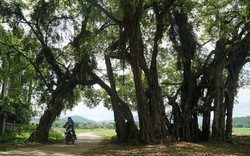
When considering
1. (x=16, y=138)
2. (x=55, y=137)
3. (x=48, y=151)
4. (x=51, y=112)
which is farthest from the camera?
(x=55, y=137)

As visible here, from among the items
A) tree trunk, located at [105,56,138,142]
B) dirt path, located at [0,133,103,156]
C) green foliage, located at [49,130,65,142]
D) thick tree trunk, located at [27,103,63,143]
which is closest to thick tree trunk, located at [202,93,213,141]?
tree trunk, located at [105,56,138,142]

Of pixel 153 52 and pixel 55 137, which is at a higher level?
pixel 153 52

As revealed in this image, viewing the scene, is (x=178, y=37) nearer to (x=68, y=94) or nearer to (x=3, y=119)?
(x=68, y=94)

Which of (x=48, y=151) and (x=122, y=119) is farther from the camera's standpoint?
(x=122, y=119)

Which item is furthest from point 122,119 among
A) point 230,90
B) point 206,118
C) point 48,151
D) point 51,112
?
point 230,90

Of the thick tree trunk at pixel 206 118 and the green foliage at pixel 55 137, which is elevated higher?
the thick tree trunk at pixel 206 118

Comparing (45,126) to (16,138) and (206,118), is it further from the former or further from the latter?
(206,118)

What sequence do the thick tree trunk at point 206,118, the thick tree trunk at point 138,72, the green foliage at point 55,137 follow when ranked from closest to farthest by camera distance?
the thick tree trunk at point 138,72
the thick tree trunk at point 206,118
the green foliage at point 55,137

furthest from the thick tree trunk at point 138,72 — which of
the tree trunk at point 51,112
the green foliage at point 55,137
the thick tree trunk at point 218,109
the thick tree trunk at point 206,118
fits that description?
the green foliage at point 55,137

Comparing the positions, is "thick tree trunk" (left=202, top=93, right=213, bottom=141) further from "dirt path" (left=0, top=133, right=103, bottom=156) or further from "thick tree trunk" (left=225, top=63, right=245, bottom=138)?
"dirt path" (left=0, top=133, right=103, bottom=156)

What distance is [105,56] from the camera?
19.0 m

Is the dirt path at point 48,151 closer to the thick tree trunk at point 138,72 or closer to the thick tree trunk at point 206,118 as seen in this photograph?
the thick tree trunk at point 138,72

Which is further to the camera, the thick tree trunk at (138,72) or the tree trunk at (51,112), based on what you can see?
the tree trunk at (51,112)

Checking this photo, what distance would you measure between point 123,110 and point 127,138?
170cm
